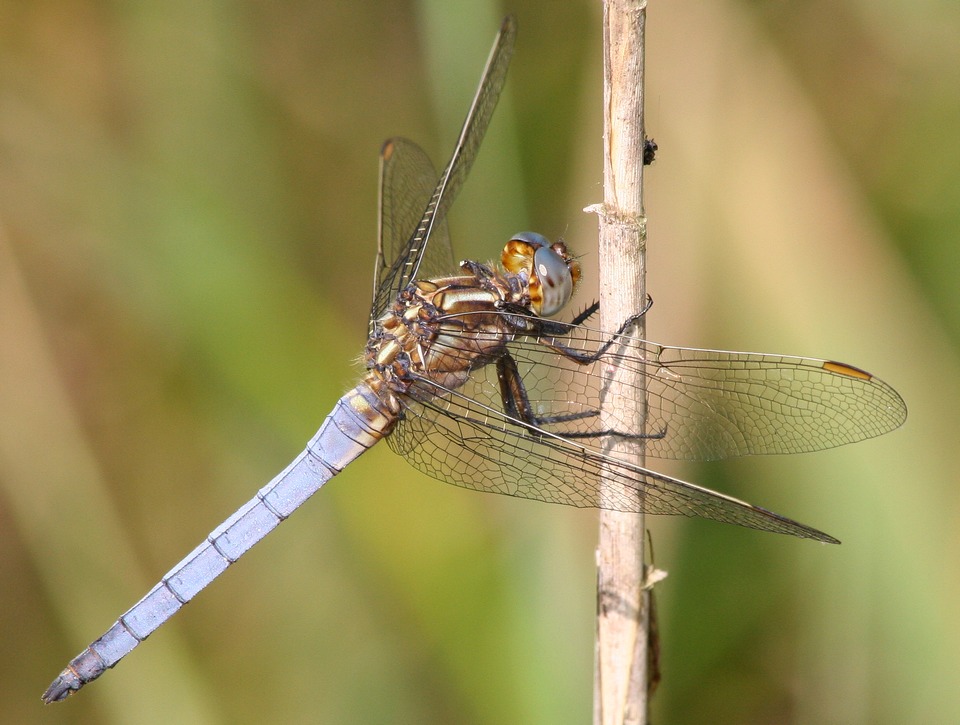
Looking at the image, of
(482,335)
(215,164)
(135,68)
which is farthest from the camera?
(135,68)

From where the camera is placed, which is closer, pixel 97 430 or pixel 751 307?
pixel 751 307

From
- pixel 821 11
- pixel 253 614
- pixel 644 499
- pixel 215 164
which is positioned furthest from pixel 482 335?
pixel 821 11

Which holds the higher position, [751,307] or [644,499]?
[751,307]

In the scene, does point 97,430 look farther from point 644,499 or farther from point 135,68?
point 644,499

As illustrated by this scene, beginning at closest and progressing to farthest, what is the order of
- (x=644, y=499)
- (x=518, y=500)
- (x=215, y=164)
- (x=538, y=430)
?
(x=644, y=499)
(x=538, y=430)
(x=518, y=500)
(x=215, y=164)

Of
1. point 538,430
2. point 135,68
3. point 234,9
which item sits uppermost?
point 234,9

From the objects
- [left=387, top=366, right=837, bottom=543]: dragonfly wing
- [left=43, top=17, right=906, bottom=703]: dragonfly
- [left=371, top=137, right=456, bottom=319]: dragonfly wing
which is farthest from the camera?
[left=371, top=137, right=456, bottom=319]: dragonfly wing

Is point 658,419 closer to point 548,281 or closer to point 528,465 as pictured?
point 528,465

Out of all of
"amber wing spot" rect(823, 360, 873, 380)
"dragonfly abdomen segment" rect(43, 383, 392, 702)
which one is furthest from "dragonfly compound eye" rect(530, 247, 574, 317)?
"amber wing spot" rect(823, 360, 873, 380)

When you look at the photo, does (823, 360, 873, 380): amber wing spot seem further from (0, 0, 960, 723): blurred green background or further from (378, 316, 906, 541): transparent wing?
(0, 0, 960, 723): blurred green background
